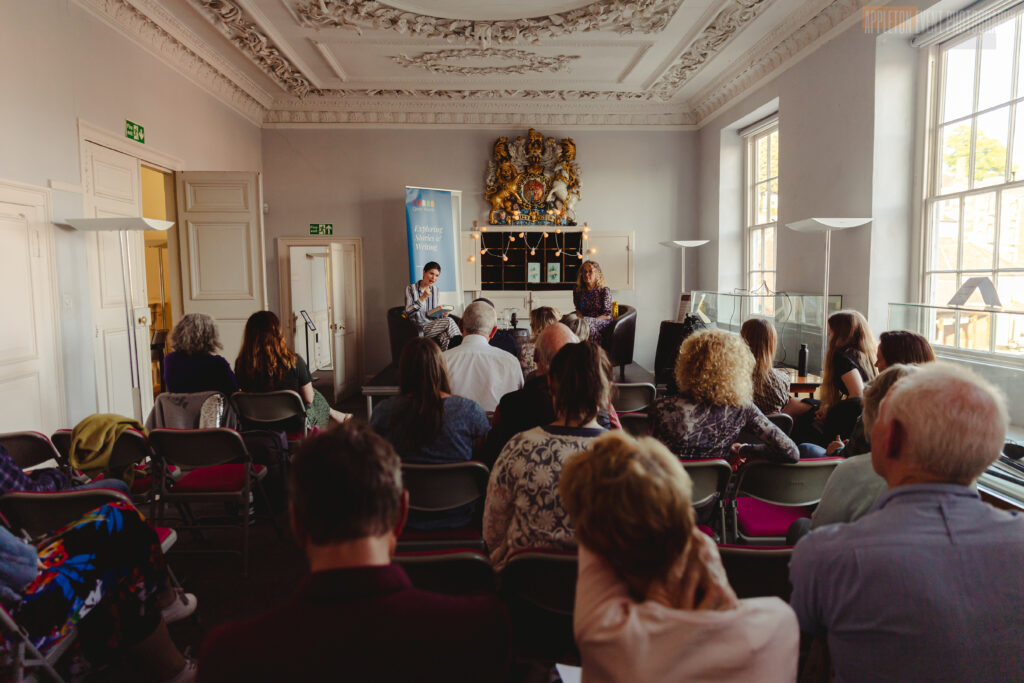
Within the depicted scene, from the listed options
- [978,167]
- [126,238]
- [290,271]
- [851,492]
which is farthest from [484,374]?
[290,271]

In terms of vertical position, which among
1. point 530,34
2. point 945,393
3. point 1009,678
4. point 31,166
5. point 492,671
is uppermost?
point 530,34

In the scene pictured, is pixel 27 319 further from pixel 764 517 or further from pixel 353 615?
pixel 764 517

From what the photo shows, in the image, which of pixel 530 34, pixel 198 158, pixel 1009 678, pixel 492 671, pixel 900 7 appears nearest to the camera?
pixel 492 671

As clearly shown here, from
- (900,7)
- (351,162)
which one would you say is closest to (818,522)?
(900,7)

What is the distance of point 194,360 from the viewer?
3.54 m

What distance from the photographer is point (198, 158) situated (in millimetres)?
7121

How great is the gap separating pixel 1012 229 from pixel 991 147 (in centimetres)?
69

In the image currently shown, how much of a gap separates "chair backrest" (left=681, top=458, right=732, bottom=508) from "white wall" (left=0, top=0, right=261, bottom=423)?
4.66 meters

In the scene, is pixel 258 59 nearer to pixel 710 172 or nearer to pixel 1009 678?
pixel 710 172

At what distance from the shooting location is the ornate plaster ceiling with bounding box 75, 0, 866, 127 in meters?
5.88

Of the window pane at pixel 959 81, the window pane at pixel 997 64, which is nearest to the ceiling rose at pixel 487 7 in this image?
the window pane at pixel 959 81

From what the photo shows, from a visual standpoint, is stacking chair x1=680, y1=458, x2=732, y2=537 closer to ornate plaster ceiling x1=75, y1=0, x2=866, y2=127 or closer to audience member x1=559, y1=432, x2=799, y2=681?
audience member x1=559, y1=432, x2=799, y2=681

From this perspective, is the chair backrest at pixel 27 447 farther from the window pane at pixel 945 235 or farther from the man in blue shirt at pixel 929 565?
the window pane at pixel 945 235

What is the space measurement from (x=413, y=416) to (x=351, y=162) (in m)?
7.60
